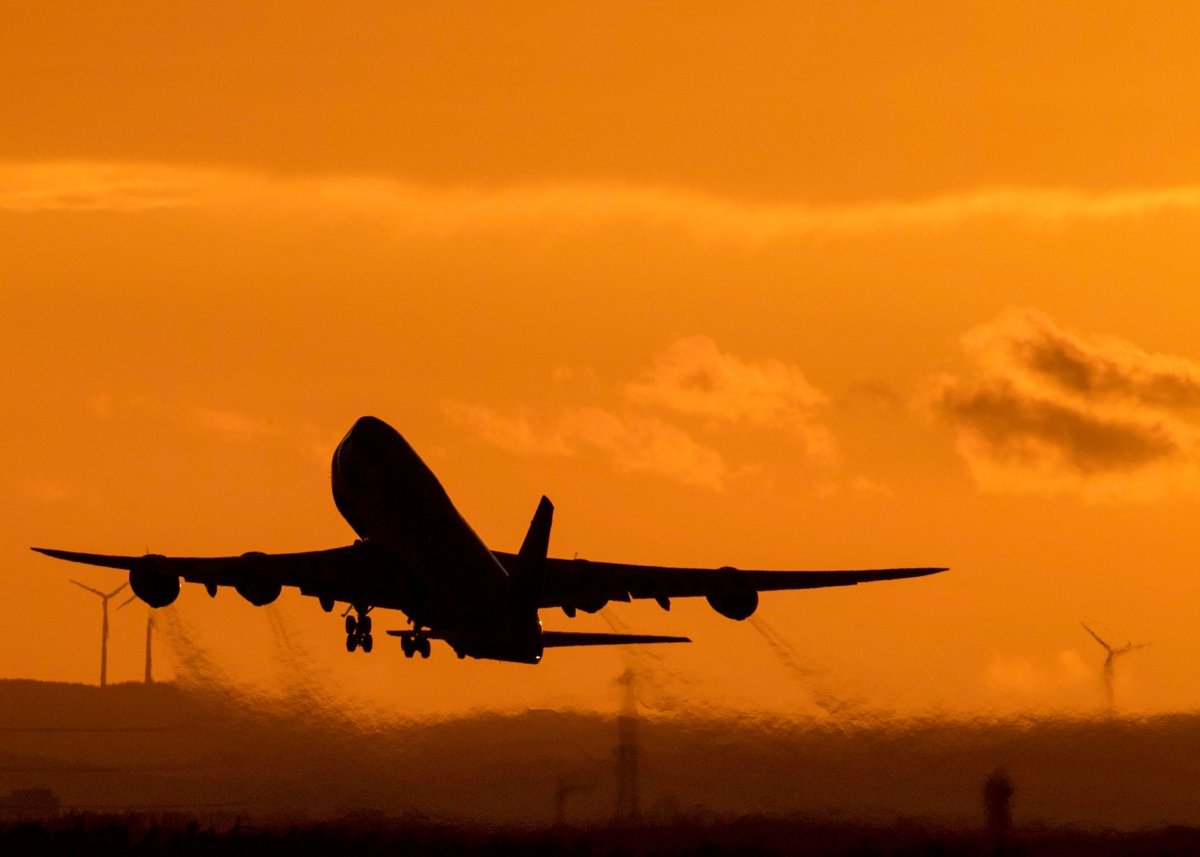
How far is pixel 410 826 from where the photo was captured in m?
87.1

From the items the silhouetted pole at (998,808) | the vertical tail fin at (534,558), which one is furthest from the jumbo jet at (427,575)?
the silhouetted pole at (998,808)

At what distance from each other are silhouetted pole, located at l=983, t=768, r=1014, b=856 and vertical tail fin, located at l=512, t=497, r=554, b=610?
1518 centimetres

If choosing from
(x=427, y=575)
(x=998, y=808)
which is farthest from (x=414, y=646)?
(x=998, y=808)

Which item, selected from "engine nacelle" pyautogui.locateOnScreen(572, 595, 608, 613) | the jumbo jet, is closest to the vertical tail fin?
the jumbo jet

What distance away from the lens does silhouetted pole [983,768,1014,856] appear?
3314 inches

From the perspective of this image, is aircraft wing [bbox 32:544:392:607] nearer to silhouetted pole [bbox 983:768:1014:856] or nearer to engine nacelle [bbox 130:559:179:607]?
engine nacelle [bbox 130:559:179:607]

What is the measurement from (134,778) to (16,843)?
63608 mm

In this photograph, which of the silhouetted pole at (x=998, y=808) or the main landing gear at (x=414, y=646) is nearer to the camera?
the silhouetted pole at (x=998, y=808)

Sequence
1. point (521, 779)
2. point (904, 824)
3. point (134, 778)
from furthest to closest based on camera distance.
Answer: point (134, 778) → point (521, 779) → point (904, 824)

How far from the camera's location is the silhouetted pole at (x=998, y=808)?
84.2m

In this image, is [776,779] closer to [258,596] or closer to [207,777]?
[258,596]

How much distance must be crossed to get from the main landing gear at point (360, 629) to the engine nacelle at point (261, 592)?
102 inches

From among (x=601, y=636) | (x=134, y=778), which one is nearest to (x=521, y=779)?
(x=601, y=636)

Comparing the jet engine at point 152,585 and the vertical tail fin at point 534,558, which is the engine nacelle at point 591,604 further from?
the jet engine at point 152,585
